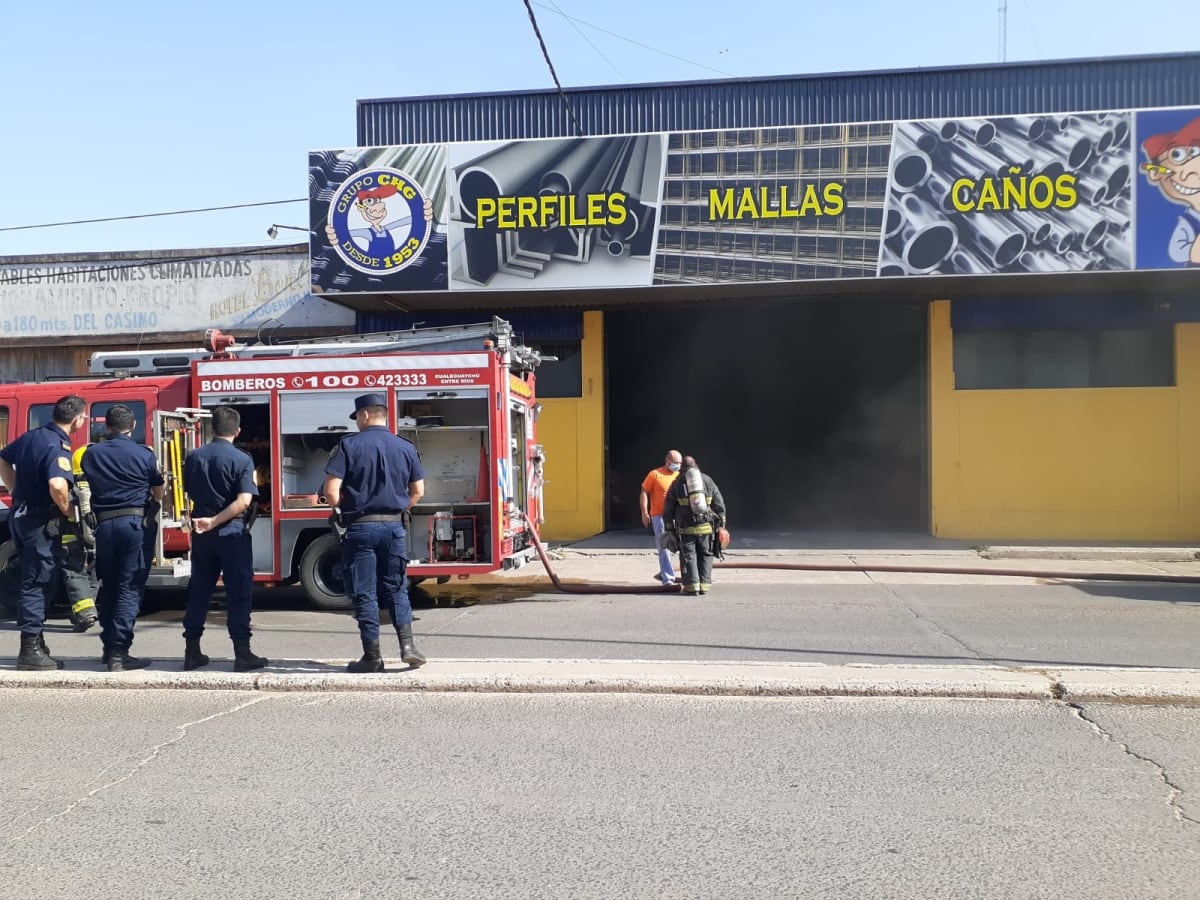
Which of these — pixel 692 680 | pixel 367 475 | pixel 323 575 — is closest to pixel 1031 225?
pixel 323 575

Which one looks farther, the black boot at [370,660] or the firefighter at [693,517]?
the firefighter at [693,517]

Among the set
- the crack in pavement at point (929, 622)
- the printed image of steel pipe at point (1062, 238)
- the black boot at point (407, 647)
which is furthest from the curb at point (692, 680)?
the printed image of steel pipe at point (1062, 238)

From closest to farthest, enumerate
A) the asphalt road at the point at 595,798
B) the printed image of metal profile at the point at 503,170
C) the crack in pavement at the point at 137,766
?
the asphalt road at the point at 595,798, the crack in pavement at the point at 137,766, the printed image of metal profile at the point at 503,170

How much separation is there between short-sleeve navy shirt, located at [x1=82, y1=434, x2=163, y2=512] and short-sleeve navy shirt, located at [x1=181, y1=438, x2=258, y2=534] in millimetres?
409

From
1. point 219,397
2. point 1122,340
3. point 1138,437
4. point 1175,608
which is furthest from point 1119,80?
point 219,397

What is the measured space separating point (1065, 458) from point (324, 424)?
42.3ft

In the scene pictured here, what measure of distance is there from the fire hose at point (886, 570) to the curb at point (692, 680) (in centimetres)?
458

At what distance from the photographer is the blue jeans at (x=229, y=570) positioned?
732 cm

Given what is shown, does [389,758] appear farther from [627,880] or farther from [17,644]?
[17,644]

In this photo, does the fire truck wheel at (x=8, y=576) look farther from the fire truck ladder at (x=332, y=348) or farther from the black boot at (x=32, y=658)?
the black boot at (x=32, y=658)

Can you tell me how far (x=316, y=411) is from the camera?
424 inches

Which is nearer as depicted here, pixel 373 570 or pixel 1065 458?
pixel 373 570

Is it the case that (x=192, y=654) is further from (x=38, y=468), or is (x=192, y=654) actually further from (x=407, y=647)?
(x=38, y=468)

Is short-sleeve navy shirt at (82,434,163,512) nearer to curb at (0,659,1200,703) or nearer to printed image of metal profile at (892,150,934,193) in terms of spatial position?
curb at (0,659,1200,703)
